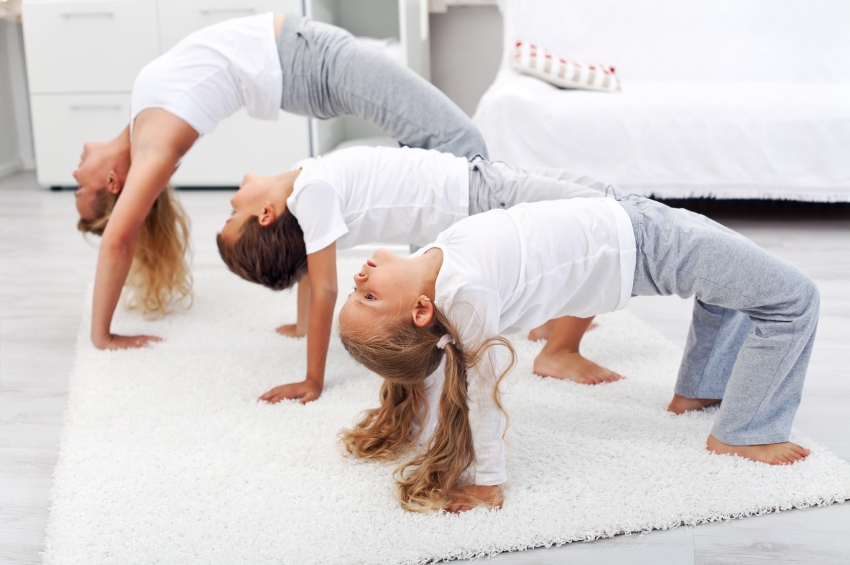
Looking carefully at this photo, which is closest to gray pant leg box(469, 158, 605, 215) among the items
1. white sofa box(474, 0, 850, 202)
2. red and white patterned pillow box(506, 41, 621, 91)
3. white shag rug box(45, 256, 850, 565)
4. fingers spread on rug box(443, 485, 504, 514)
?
white shag rug box(45, 256, 850, 565)

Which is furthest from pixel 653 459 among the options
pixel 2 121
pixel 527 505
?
pixel 2 121

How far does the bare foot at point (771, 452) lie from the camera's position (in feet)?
3.60

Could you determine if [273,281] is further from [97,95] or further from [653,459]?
[97,95]

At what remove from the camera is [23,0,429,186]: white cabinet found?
2838 mm

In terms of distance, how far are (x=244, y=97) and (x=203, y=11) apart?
140 centimetres

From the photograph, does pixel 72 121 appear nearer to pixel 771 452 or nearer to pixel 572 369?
pixel 572 369

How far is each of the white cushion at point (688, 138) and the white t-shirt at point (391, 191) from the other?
3.26ft

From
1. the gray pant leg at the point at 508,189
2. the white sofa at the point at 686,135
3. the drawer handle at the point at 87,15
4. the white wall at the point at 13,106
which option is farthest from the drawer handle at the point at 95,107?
the gray pant leg at the point at 508,189

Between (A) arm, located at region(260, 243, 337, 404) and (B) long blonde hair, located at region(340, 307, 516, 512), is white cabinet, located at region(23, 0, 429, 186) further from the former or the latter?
(B) long blonde hair, located at region(340, 307, 516, 512)

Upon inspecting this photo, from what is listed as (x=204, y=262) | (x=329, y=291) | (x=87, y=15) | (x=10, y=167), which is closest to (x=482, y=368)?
(x=329, y=291)

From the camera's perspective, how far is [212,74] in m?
1.56

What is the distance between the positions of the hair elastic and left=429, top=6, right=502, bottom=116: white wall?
2.60 metres

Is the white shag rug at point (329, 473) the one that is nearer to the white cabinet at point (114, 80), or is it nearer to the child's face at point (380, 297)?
the child's face at point (380, 297)

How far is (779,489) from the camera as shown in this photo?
40.8 inches
